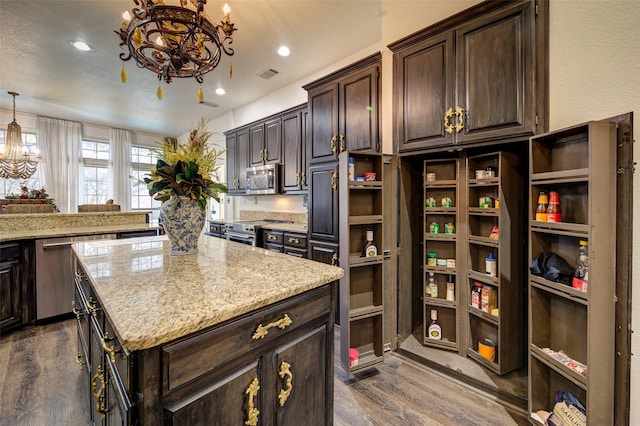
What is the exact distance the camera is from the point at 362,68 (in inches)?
103

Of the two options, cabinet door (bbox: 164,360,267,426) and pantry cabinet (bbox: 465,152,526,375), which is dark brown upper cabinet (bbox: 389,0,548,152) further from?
cabinet door (bbox: 164,360,267,426)

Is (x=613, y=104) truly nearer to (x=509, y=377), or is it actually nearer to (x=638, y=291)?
(x=638, y=291)

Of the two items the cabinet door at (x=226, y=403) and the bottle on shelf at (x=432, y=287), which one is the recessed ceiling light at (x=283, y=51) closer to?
the bottle on shelf at (x=432, y=287)

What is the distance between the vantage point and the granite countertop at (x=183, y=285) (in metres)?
0.72

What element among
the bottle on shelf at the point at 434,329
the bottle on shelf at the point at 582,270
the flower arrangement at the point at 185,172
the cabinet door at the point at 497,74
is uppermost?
the cabinet door at the point at 497,74

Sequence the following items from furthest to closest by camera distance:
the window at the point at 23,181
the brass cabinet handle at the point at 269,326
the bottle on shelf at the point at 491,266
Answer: the window at the point at 23,181, the bottle on shelf at the point at 491,266, the brass cabinet handle at the point at 269,326

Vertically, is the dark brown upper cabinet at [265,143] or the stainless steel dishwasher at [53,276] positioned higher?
the dark brown upper cabinet at [265,143]

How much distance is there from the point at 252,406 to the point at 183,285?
50 centimetres

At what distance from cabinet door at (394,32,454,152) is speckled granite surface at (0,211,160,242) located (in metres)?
3.38

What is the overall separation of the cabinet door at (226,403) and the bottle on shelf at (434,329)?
1.84 meters

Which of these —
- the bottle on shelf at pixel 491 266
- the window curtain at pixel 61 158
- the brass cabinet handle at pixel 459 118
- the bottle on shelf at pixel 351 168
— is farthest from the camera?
the window curtain at pixel 61 158


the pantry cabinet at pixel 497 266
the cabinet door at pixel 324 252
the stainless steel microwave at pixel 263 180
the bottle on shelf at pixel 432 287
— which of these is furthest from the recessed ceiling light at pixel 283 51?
the bottle on shelf at pixel 432 287

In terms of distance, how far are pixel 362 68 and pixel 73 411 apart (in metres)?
3.47

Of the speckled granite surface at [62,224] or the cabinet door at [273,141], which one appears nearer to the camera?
the speckled granite surface at [62,224]
